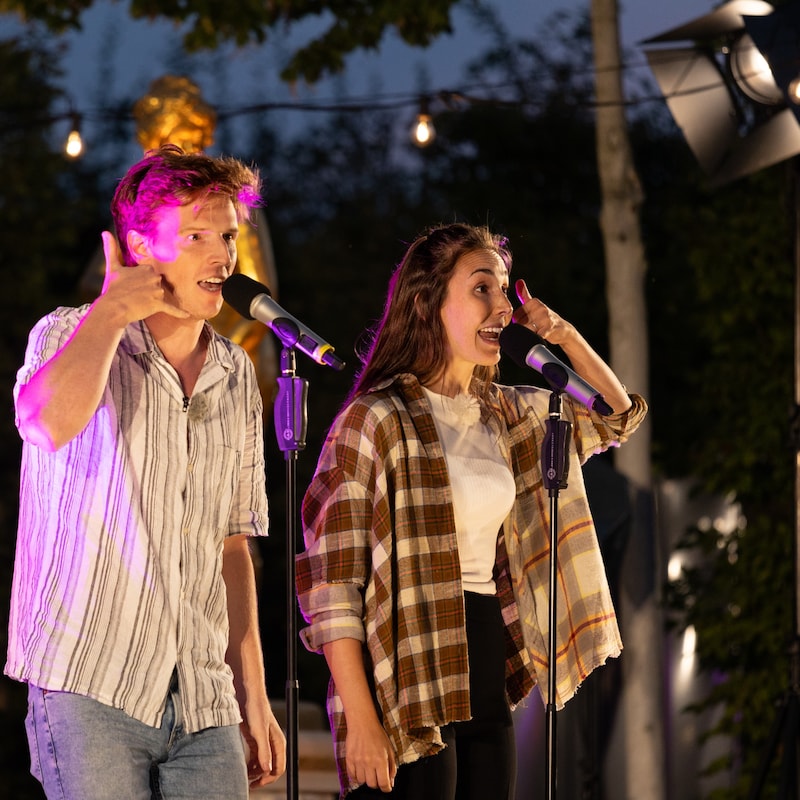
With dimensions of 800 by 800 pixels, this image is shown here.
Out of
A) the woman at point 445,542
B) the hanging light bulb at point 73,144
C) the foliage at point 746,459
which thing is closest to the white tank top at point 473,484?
the woman at point 445,542

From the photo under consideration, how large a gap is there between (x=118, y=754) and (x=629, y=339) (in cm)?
479

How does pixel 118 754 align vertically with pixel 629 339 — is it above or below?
below

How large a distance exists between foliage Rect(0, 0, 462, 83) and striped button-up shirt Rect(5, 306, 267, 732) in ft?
16.9

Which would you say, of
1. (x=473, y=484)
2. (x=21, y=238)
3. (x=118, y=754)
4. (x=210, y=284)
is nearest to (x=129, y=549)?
(x=118, y=754)

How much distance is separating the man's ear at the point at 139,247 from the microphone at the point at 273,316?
150mm

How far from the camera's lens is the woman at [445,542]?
2840mm

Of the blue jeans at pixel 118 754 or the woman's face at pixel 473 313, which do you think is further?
the woman's face at pixel 473 313

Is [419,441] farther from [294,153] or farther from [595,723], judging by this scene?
[294,153]

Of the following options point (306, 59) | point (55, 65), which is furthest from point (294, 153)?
point (306, 59)

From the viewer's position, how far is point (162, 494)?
2514 millimetres

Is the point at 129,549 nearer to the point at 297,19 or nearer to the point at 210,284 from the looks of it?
the point at 210,284

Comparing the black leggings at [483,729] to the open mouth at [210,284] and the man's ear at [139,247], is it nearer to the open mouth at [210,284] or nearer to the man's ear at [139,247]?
the open mouth at [210,284]

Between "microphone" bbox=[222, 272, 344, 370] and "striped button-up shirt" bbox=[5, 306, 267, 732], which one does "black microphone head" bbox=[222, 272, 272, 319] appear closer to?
"microphone" bbox=[222, 272, 344, 370]

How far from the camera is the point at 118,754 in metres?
2.36
